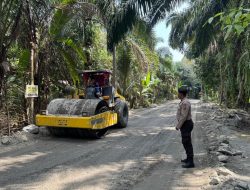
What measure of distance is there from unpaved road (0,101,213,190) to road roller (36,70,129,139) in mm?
449

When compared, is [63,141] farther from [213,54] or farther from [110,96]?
[213,54]

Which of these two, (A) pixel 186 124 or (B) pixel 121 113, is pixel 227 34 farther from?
(B) pixel 121 113

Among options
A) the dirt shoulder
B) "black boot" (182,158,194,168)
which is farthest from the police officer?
the dirt shoulder

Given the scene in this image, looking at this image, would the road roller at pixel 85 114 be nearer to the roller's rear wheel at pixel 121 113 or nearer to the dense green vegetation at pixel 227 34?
the roller's rear wheel at pixel 121 113

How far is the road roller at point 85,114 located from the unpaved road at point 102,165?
45 centimetres

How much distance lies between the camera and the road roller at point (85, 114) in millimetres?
10975

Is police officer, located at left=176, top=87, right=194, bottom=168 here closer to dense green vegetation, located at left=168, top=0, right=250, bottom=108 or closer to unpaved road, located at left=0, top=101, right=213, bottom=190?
unpaved road, located at left=0, top=101, right=213, bottom=190

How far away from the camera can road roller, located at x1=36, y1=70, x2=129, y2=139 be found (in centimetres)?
1098

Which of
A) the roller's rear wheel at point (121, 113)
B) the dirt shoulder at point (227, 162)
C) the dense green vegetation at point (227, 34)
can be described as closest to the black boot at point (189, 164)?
the dirt shoulder at point (227, 162)

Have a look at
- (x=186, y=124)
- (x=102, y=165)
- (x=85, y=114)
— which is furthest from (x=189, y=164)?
(x=85, y=114)

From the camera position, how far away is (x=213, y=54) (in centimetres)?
3080

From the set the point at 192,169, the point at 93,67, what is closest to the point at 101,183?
the point at 192,169

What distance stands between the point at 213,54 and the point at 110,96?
1917cm

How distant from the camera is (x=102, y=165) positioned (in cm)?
809
